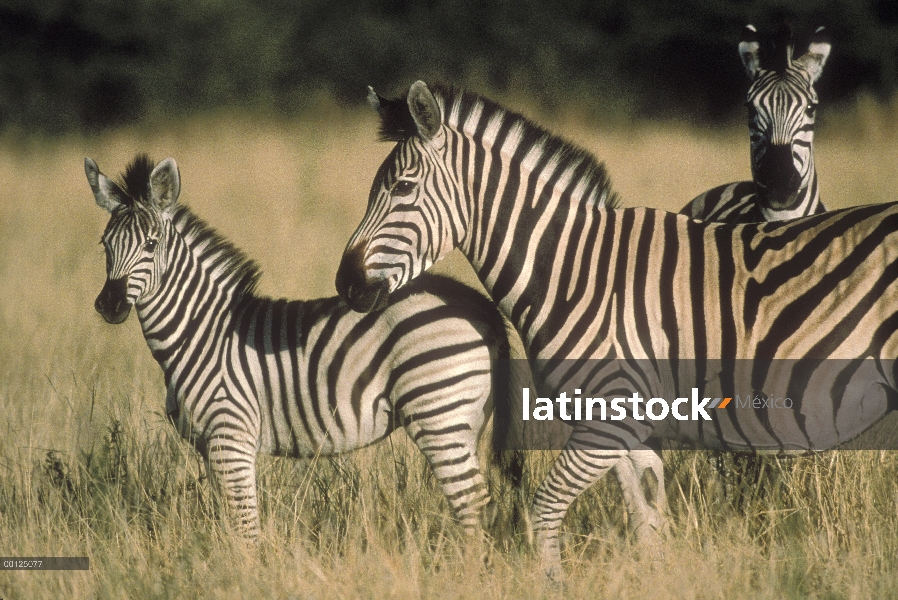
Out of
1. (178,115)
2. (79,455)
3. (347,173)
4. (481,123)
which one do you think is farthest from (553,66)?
(79,455)

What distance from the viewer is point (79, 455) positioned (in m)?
5.48

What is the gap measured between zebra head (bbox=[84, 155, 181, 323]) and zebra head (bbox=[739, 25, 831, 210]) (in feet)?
10.8

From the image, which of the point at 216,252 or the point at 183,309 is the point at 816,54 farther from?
the point at 183,309

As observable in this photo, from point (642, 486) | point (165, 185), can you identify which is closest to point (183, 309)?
point (165, 185)

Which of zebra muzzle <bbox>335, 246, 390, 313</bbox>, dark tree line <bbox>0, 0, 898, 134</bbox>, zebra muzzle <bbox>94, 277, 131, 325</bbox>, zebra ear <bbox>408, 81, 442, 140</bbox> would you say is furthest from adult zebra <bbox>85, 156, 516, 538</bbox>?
dark tree line <bbox>0, 0, 898, 134</bbox>

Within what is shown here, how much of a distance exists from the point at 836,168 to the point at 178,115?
8671mm

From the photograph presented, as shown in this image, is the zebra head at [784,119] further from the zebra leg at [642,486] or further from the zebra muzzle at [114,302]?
the zebra muzzle at [114,302]

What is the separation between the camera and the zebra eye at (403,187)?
4.24m

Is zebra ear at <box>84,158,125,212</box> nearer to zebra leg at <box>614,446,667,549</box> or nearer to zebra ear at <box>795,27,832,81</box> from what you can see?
zebra leg at <box>614,446,667,549</box>

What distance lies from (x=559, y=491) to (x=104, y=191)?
2.90m

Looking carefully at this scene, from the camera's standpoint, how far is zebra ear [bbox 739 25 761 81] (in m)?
5.13

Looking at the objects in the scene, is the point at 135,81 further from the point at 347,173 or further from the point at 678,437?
the point at 678,437

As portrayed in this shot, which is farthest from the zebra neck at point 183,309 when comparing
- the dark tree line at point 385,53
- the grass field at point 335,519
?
the dark tree line at point 385,53

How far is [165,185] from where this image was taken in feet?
15.2
